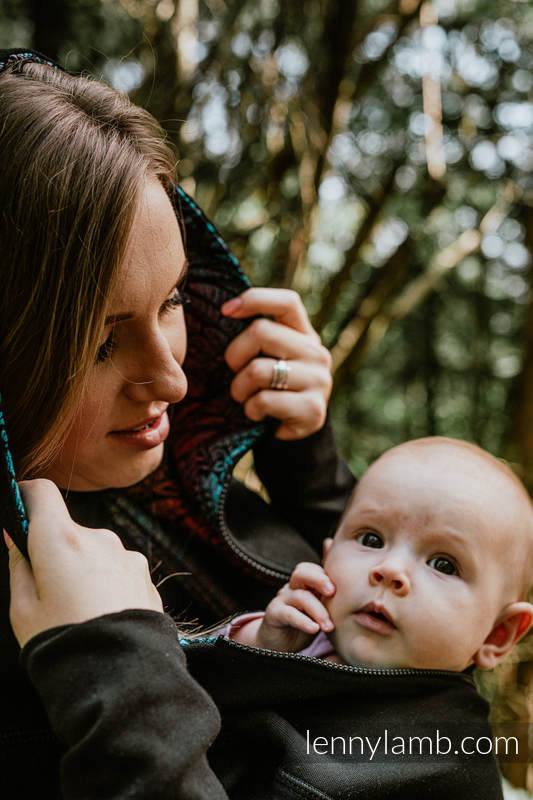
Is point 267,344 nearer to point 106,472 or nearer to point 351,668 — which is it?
point 106,472

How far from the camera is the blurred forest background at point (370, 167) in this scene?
9.72 feet

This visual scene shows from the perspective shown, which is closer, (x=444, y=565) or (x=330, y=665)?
(x=330, y=665)

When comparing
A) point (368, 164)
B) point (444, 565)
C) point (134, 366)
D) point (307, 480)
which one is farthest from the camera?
point (368, 164)

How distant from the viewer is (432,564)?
61.8 inches

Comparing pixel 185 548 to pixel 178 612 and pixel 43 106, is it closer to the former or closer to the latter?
pixel 178 612

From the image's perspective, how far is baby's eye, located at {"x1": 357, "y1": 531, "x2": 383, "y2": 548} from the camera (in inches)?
64.3

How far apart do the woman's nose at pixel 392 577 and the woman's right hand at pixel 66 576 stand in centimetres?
56

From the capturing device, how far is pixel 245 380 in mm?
1816

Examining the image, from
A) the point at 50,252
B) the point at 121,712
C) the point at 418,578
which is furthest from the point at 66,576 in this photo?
the point at 418,578

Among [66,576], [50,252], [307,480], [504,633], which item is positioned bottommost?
[504,633]

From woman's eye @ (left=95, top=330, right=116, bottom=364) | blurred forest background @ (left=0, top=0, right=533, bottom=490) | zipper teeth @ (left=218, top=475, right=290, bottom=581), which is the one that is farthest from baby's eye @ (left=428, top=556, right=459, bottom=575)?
blurred forest background @ (left=0, top=0, right=533, bottom=490)

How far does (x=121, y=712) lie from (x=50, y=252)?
757 mm

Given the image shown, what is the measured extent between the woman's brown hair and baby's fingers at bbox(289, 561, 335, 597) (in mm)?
637

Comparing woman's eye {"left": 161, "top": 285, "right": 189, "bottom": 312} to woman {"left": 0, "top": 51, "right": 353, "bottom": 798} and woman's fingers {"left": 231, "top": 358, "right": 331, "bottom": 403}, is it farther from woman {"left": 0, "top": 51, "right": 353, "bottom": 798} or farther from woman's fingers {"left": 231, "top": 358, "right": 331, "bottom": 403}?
woman's fingers {"left": 231, "top": 358, "right": 331, "bottom": 403}
